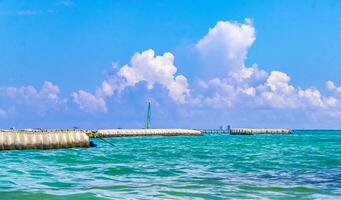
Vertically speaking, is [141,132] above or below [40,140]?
above

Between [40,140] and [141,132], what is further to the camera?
[141,132]

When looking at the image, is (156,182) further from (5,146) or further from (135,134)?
(135,134)

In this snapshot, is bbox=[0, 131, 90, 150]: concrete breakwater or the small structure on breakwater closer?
bbox=[0, 131, 90, 150]: concrete breakwater

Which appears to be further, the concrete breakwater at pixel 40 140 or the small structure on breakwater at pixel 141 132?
the small structure on breakwater at pixel 141 132

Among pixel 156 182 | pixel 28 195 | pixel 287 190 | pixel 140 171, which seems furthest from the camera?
pixel 140 171

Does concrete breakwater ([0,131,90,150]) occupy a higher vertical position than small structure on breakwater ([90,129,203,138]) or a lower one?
lower

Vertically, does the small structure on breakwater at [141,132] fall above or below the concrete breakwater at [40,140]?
above

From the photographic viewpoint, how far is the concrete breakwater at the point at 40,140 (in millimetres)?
59406

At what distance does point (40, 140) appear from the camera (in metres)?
63.2

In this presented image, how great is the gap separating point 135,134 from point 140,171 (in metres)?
123

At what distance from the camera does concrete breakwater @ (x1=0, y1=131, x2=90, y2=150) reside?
59406mm

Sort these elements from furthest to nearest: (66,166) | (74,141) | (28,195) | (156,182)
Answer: (74,141) → (66,166) → (156,182) → (28,195)

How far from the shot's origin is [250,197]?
21047mm

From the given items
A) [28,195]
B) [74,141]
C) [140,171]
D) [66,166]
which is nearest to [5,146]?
[74,141]
